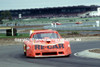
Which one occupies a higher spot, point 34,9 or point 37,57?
point 34,9

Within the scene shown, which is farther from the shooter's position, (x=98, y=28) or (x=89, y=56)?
(x=98, y=28)

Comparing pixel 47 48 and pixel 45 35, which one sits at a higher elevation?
pixel 45 35

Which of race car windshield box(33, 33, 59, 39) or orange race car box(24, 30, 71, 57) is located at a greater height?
race car windshield box(33, 33, 59, 39)

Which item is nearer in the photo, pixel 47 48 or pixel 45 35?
pixel 47 48

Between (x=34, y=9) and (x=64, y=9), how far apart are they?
1020cm

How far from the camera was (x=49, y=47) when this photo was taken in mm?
14773

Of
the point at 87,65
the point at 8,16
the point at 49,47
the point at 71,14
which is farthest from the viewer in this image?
the point at 71,14

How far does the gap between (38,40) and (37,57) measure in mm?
870

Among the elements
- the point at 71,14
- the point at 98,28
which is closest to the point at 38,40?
the point at 98,28

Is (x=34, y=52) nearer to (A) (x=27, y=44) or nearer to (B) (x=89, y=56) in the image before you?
(A) (x=27, y=44)

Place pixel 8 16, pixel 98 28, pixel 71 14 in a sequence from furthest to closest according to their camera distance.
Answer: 1. pixel 71 14
2. pixel 8 16
3. pixel 98 28

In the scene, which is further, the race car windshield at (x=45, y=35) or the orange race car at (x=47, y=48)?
the race car windshield at (x=45, y=35)

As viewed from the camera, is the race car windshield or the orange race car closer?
the orange race car

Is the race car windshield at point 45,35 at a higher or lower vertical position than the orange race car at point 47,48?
higher
